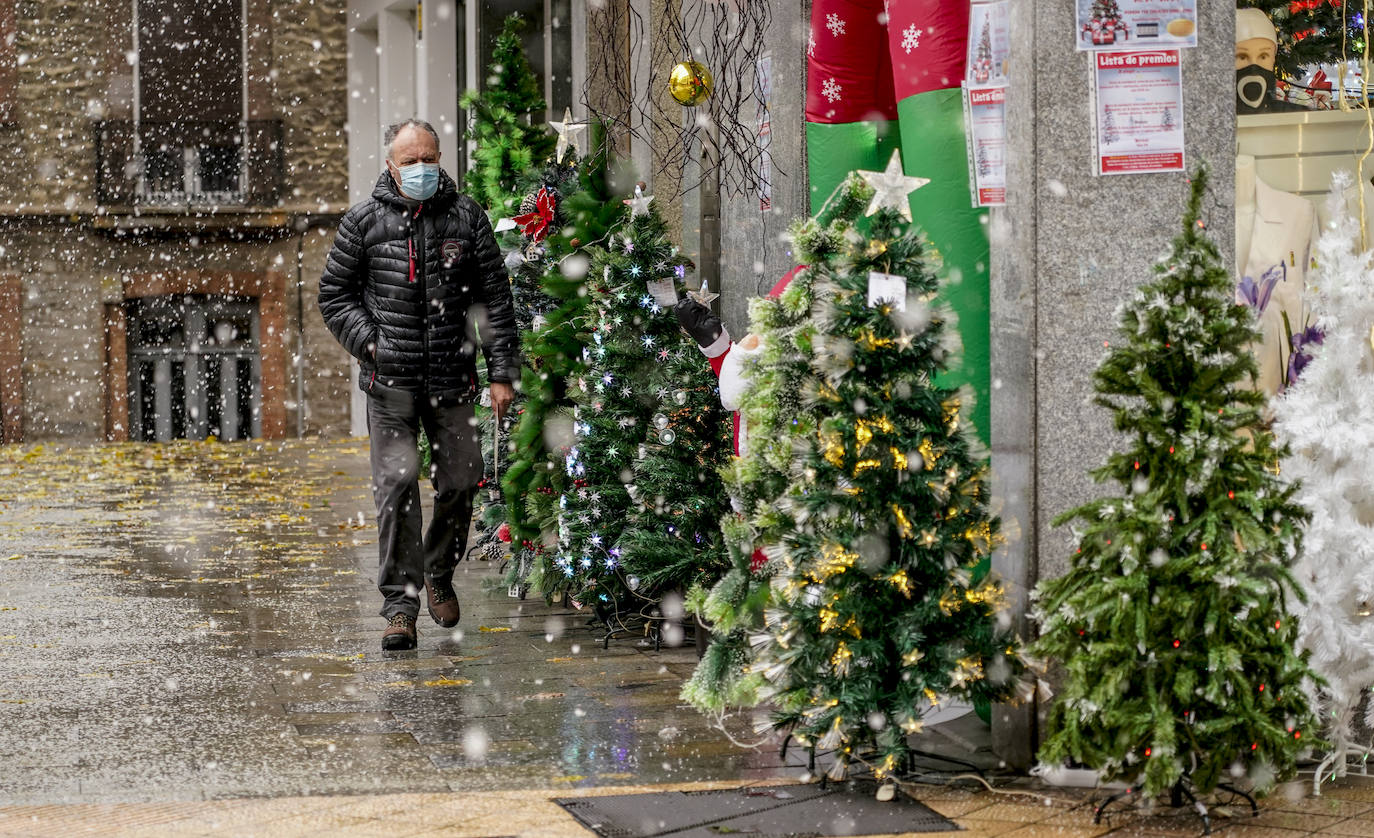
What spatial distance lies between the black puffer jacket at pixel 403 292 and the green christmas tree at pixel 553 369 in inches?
23.1

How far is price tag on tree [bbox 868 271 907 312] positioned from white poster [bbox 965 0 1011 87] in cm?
103

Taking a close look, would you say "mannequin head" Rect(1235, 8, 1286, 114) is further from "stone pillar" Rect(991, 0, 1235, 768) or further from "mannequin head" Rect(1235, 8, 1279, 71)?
"stone pillar" Rect(991, 0, 1235, 768)

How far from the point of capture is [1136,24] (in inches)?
183

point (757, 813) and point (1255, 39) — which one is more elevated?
point (1255, 39)

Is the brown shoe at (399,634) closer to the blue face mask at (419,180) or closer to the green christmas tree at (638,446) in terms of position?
the green christmas tree at (638,446)

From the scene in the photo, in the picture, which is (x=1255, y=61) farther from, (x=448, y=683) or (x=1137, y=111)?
(x=448, y=683)

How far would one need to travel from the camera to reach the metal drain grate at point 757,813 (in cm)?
426

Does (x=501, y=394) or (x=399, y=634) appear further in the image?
(x=501, y=394)

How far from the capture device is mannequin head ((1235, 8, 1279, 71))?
6215 mm

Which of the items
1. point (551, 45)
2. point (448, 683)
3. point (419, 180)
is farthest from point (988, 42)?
point (551, 45)

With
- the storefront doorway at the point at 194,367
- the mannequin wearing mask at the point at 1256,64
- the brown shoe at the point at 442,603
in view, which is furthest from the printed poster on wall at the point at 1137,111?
the storefront doorway at the point at 194,367

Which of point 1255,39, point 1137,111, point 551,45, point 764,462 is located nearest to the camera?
point 1137,111

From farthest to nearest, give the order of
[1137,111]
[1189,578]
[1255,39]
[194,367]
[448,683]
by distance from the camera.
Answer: [194,367]
[1255,39]
[448,683]
[1137,111]
[1189,578]

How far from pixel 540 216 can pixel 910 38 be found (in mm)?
2779
